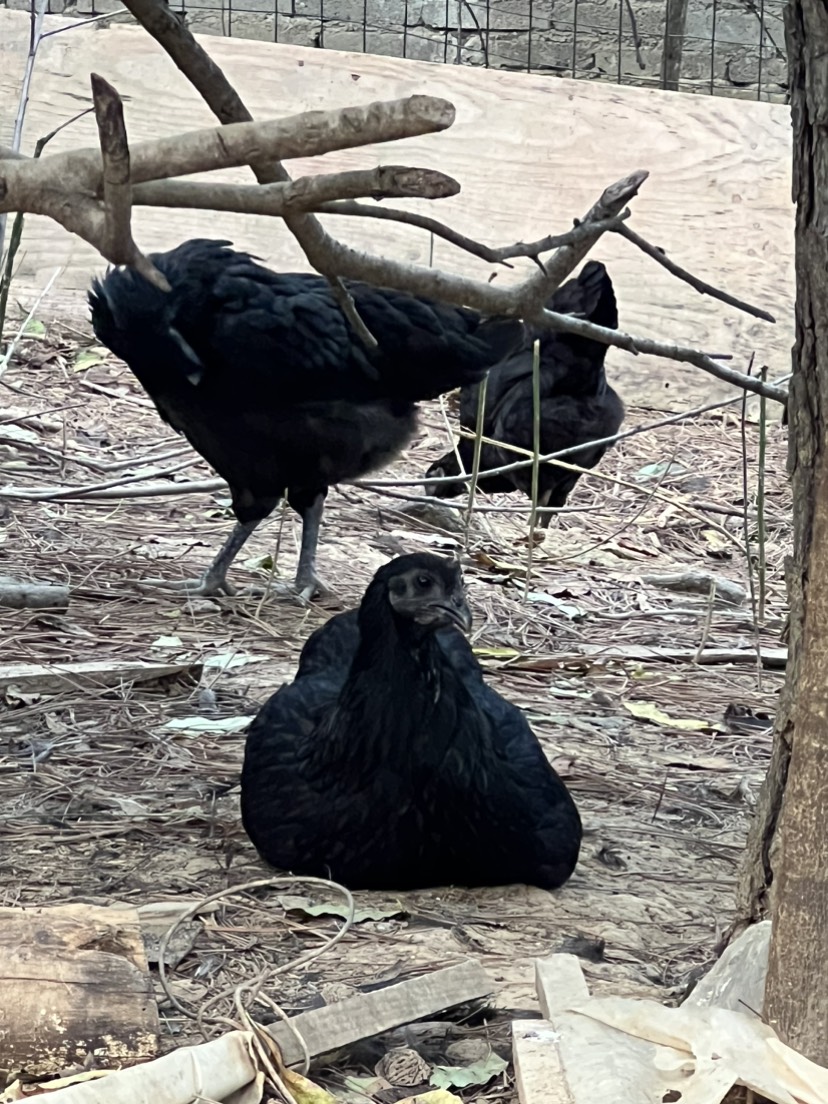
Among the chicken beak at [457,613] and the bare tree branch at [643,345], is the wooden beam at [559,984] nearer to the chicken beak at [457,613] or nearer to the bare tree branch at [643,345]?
the chicken beak at [457,613]

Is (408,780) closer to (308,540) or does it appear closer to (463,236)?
(463,236)

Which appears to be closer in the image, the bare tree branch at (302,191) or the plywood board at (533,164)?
the bare tree branch at (302,191)

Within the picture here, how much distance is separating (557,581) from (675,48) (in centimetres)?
599

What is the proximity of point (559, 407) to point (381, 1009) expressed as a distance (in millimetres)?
5525

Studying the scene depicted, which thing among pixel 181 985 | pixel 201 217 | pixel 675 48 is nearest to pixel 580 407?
pixel 201 217

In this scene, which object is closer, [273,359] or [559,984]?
[559,984]

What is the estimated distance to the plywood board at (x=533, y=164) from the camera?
8.14 metres

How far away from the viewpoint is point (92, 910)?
2160mm

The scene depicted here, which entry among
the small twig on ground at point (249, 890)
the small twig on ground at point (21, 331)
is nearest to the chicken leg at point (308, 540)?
the small twig on ground at point (21, 331)

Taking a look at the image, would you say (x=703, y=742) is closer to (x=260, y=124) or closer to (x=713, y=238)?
(x=260, y=124)

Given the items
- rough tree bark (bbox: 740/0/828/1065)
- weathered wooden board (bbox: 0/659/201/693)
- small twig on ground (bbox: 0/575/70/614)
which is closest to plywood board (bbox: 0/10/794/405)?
small twig on ground (bbox: 0/575/70/614)

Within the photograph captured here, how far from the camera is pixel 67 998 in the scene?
1.94m

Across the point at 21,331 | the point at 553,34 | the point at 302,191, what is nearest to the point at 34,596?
the point at 21,331

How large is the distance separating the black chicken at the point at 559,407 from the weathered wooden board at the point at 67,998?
517 cm
